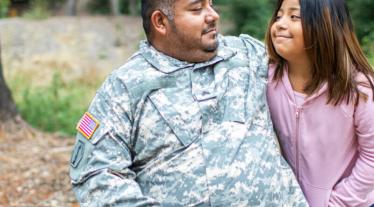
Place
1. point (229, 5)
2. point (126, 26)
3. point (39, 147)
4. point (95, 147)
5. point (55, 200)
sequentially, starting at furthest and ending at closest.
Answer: point (126, 26)
point (229, 5)
point (39, 147)
point (55, 200)
point (95, 147)

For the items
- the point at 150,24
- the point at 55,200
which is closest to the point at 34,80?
the point at 55,200

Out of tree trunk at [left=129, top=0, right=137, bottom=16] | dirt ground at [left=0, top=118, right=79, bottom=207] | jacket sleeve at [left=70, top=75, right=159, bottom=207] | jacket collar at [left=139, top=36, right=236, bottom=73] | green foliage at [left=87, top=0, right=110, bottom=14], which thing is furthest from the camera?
green foliage at [left=87, top=0, right=110, bottom=14]

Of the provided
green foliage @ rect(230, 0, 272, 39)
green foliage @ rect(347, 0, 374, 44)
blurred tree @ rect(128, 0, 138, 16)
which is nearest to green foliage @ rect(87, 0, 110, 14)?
blurred tree @ rect(128, 0, 138, 16)

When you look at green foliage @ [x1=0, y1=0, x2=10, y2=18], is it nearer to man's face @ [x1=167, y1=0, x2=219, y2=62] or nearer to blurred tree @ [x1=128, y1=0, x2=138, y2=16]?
blurred tree @ [x1=128, y1=0, x2=138, y2=16]

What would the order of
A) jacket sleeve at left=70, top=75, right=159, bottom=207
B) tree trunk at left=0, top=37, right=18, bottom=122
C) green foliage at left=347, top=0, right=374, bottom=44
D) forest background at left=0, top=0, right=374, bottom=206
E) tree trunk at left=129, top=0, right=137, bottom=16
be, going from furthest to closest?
1. tree trunk at left=129, top=0, right=137, bottom=16
2. green foliage at left=347, top=0, right=374, bottom=44
3. tree trunk at left=0, top=37, right=18, bottom=122
4. forest background at left=0, top=0, right=374, bottom=206
5. jacket sleeve at left=70, top=75, right=159, bottom=207

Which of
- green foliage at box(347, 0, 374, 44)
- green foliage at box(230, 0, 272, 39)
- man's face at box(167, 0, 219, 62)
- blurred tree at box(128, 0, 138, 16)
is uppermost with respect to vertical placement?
man's face at box(167, 0, 219, 62)

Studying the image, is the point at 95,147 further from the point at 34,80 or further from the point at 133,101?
the point at 34,80

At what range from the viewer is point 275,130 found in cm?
269

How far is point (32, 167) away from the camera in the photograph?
571cm

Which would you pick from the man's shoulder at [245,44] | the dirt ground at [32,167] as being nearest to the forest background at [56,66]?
the dirt ground at [32,167]

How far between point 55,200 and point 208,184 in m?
2.91

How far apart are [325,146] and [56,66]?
11.8 metres

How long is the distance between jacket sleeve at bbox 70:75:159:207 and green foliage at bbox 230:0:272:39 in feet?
36.5

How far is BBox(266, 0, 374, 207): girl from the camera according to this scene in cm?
244
